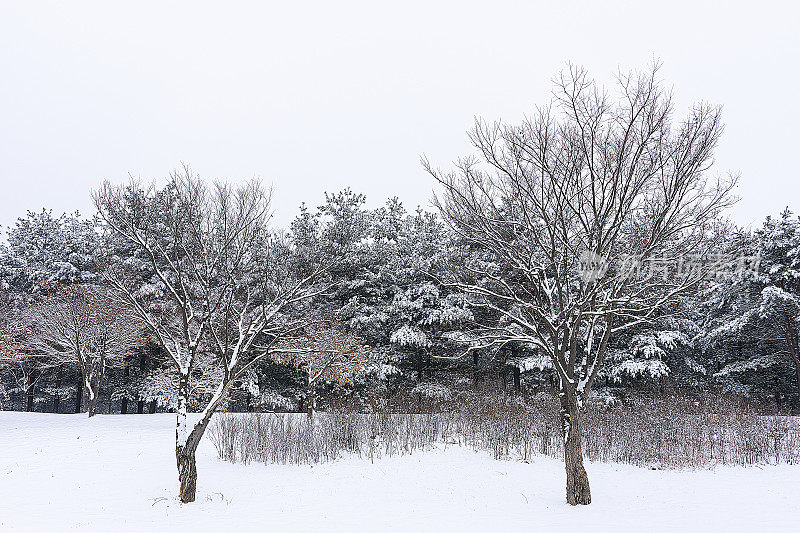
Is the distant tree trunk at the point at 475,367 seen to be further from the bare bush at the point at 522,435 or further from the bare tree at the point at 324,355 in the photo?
the bare bush at the point at 522,435

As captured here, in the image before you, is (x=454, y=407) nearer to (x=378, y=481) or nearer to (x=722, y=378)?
(x=378, y=481)

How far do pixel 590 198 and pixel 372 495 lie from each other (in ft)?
23.0

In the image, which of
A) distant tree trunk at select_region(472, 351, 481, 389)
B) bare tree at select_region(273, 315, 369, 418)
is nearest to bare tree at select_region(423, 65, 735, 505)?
bare tree at select_region(273, 315, 369, 418)

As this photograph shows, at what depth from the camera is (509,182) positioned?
977cm

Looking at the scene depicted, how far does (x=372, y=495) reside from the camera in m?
9.76

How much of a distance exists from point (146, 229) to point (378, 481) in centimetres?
725

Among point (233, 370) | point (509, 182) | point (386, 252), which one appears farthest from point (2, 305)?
point (509, 182)

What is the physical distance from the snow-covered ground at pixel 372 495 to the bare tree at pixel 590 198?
4.23 feet

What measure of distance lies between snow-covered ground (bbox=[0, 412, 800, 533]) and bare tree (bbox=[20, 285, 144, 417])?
539cm

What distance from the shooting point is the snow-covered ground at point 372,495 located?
793cm

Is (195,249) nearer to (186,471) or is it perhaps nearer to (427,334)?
(186,471)

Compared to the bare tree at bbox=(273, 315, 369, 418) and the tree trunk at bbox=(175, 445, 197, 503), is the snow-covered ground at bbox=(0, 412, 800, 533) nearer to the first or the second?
the tree trunk at bbox=(175, 445, 197, 503)

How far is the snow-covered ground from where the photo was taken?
7.93m

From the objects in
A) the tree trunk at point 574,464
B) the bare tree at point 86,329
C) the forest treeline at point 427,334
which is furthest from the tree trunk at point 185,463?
the bare tree at point 86,329
